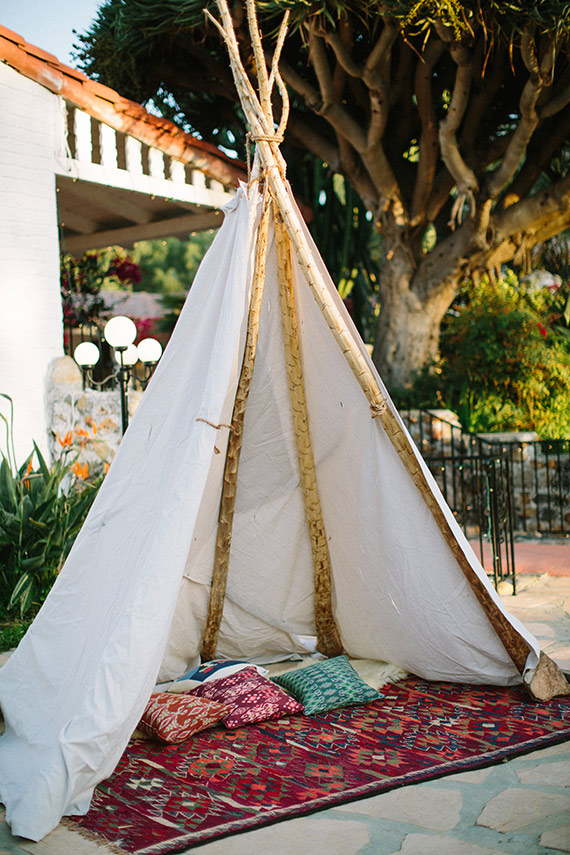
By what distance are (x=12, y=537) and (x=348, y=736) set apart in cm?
289

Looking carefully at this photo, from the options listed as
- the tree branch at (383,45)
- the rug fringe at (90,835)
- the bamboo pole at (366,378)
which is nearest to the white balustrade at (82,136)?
the tree branch at (383,45)

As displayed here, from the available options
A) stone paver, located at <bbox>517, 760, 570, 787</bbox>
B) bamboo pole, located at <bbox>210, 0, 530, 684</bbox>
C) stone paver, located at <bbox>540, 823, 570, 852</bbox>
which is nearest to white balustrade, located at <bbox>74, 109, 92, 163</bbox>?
bamboo pole, located at <bbox>210, 0, 530, 684</bbox>

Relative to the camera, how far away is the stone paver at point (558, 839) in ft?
8.19

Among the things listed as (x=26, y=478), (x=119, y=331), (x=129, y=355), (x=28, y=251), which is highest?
(x=28, y=251)

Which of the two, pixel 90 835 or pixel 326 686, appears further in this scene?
pixel 326 686

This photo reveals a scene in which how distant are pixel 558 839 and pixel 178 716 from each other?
1.71m

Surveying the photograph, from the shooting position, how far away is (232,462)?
14.5 feet

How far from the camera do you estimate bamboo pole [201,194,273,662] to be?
4.18 m

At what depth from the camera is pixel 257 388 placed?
448 cm

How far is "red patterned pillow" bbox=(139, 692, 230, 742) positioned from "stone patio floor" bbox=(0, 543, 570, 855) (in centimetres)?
81

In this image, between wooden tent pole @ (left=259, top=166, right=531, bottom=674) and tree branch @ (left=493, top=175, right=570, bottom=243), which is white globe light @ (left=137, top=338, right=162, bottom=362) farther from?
tree branch @ (left=493, top=175, right=570, bottom=243)

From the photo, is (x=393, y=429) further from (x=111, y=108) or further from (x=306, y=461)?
(x=111, y=108)

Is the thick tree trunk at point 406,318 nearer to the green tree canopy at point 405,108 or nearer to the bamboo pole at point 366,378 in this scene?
the green tree canopy at point 405,108

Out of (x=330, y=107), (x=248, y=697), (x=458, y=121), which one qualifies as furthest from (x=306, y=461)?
(x=330, y=107)
